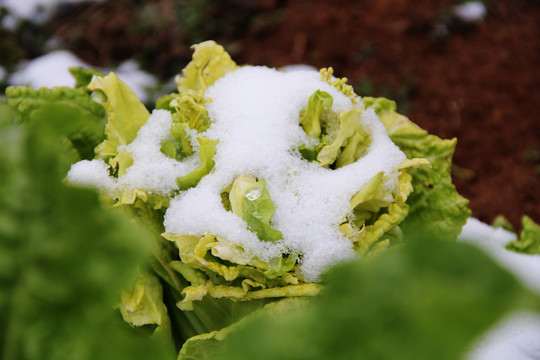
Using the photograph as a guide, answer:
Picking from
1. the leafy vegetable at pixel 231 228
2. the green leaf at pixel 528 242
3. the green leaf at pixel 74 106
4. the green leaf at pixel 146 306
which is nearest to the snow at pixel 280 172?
the leafy vegetable at pixel 231 228

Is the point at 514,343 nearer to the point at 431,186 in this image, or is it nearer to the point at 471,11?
the point at 431,186

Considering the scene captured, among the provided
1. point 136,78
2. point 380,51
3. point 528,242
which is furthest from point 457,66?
point 136,78

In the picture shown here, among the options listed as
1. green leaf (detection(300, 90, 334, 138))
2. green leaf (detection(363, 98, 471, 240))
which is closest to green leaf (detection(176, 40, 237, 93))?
green leaf (detection(300, 90, 334, 138))

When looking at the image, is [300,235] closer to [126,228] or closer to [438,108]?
[126,228]

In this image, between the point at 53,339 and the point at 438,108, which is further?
the point at 438,108

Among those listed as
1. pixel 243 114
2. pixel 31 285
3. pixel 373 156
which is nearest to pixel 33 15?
pixel 243 114

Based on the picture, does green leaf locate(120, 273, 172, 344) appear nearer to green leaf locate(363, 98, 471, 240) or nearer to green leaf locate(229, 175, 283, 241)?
green leaf locate(229, 175, 283, 241)
